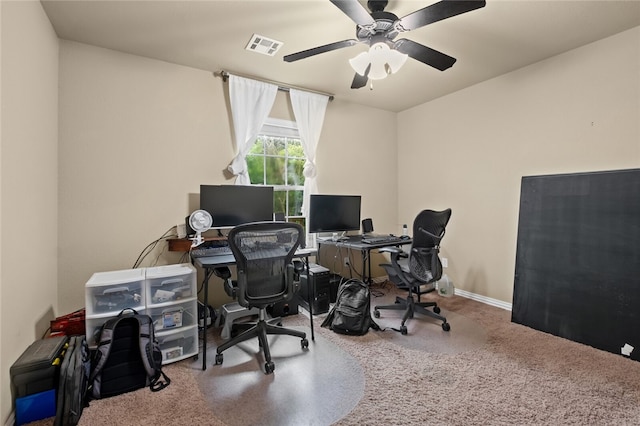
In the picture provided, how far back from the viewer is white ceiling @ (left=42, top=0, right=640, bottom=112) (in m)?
2.10

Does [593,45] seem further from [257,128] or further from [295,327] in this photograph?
[295,327]

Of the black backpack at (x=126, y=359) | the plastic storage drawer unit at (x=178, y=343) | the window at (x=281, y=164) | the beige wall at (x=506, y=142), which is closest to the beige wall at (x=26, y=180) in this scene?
the black backpack at (x=126, y=359)

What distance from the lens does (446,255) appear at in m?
3.92

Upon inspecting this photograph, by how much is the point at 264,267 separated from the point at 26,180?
1604 millimetres

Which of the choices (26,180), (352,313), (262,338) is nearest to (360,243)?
(352,313)

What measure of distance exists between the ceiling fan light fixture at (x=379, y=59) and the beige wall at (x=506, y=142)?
73.8 inches

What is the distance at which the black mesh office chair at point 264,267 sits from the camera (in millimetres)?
2051

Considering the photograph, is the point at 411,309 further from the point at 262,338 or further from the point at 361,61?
the point at 361,61

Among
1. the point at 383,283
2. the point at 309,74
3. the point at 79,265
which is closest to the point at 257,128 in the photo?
the point at 309,74

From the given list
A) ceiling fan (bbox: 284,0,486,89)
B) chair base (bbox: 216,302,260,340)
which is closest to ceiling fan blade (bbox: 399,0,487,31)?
ceiling fan (bbox: 284,0,486,89)

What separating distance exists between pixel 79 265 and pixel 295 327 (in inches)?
79.8

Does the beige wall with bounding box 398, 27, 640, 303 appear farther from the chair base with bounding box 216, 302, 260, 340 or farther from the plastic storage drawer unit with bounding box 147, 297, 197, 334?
the plastic storage drawer unit with bounding box 147, 297, 197, 334

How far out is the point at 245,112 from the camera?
3.23 m

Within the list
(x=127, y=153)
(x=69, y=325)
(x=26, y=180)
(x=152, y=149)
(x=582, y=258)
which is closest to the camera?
(x=26, y=180)
